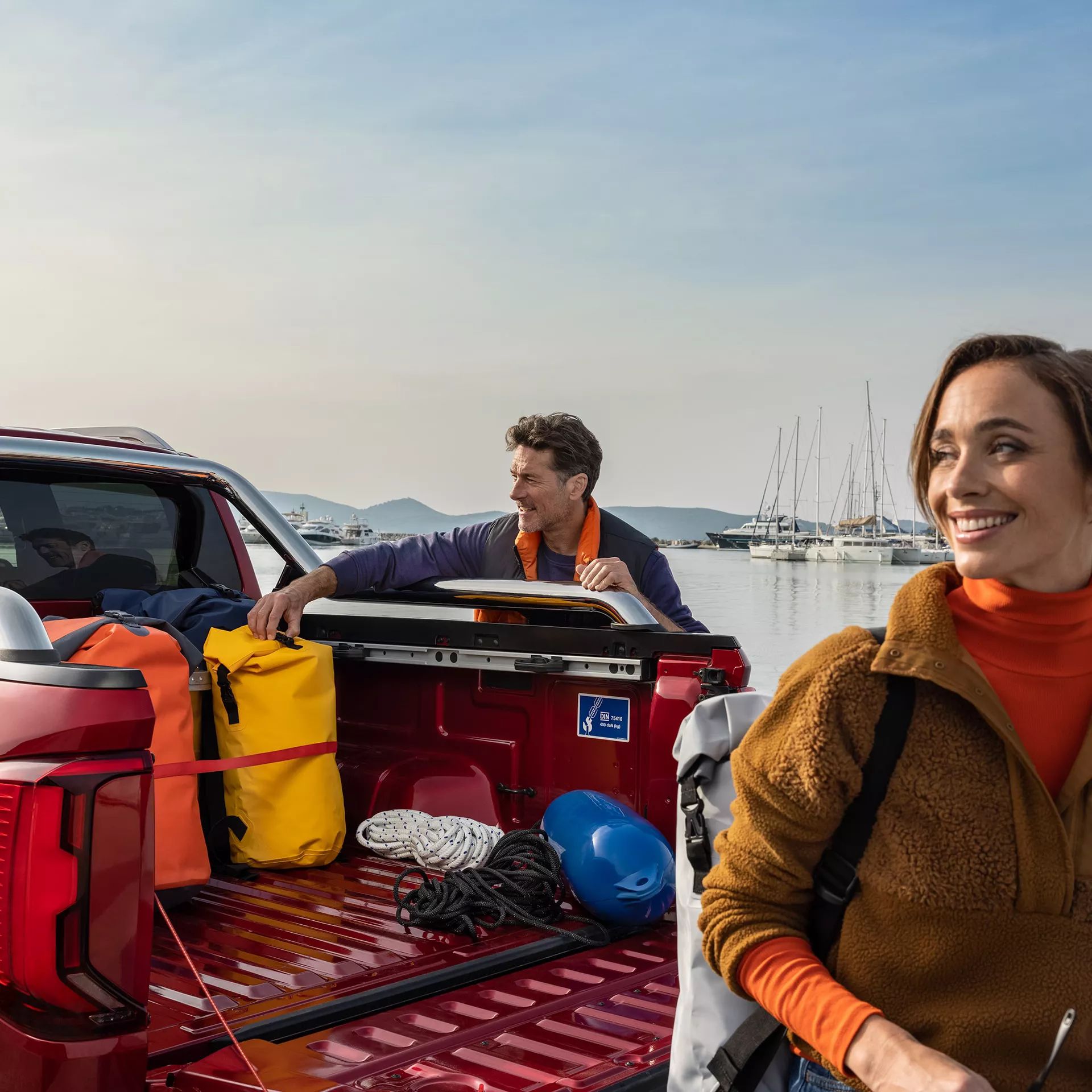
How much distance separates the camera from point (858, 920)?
4.67ft

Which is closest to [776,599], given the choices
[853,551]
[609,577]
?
[853,551]

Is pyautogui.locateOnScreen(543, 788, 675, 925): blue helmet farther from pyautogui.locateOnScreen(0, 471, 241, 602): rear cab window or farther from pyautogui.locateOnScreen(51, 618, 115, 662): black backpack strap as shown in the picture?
pyautogui.locateOnScreen(0, 471, 241, 602): rear cab window

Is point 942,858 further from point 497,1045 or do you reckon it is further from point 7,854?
point 7,854

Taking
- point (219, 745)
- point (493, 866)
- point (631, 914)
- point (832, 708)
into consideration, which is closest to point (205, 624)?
point (219, 745)

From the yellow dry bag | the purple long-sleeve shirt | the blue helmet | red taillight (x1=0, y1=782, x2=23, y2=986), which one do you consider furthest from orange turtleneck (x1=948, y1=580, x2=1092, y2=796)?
the purple long-sleeve shirt

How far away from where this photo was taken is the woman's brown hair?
1.42 m

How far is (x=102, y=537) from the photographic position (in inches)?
163

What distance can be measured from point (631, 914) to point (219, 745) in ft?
4.17

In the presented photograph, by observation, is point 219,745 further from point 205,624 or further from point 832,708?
point 832,708

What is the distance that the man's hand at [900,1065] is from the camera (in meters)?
1.26

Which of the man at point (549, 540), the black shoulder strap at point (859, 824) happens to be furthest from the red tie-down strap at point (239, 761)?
the black shoulder strap at point (859, 824)

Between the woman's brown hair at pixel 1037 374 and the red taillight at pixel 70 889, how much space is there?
4.31ft

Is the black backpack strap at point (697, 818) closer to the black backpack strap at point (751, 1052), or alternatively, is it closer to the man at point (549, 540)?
the black backpack strap at point (751, 1052)

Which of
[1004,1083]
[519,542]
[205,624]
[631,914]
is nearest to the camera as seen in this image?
[1004,1083]
